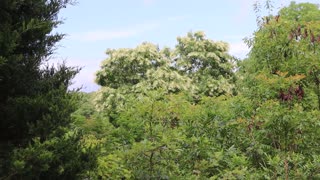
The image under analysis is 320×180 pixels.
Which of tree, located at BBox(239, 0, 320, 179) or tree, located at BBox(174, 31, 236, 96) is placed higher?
tree, located at BBox(174, 31, 236, 96)

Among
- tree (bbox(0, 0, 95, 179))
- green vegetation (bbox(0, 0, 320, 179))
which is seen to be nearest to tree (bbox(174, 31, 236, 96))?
green vegetation (bbox(0, 0, 320, 179))

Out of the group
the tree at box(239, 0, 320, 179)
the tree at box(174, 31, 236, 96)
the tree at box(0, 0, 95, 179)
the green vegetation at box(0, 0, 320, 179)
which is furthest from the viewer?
the tree at box(174, 31, 236, 96)

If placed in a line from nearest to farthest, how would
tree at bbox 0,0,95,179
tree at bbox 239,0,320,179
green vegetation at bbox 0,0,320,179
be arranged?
tree at bbox 0,0,95,179, green vegetation at bbox 0,0,320,179, tree at bbox 239,0,320,179

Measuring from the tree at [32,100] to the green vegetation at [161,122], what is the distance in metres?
0.01

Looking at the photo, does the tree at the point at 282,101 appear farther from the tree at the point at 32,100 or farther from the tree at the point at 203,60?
the tree at the point at 203,60

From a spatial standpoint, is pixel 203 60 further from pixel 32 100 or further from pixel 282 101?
pixel 32 100

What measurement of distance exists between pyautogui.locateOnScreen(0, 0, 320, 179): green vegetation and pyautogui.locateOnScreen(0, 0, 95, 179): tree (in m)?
0.01

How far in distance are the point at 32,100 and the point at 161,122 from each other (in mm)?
3390

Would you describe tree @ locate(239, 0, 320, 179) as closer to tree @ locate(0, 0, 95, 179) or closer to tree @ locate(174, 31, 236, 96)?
tree @ locate(0, 0, 95, 179)

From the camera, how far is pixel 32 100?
491 cm

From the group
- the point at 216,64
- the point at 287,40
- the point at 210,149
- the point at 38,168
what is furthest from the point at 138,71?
the point at 38,168

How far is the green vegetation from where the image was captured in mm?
4965

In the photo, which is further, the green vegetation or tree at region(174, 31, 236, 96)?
tree at region(174, 31, 236, 96)

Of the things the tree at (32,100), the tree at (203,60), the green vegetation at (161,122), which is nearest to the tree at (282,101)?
the green vegetation at (161,122)
